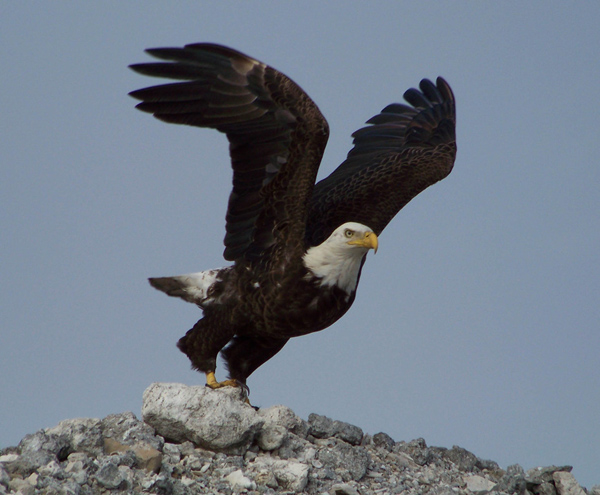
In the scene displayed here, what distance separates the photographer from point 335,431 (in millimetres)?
9250

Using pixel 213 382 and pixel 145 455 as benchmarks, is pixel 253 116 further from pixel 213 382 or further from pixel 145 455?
pixel 145 455

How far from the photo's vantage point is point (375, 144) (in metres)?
12.0

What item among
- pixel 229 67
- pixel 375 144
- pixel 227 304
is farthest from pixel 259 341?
pixel 375 144

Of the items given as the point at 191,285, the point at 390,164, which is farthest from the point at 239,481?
the point at 390,164

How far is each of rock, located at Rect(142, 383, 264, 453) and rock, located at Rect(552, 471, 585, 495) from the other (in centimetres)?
317

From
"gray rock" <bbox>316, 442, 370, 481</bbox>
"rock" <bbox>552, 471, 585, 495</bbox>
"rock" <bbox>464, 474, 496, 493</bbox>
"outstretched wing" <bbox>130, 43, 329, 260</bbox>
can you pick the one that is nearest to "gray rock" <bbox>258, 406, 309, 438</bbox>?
"gray rock" <bbox>316, 442, 370, 481</bbox>

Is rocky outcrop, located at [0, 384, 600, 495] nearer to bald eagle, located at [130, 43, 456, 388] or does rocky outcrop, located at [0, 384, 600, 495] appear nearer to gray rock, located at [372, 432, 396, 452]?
gray rock, located at [372, 432, 396, 452]

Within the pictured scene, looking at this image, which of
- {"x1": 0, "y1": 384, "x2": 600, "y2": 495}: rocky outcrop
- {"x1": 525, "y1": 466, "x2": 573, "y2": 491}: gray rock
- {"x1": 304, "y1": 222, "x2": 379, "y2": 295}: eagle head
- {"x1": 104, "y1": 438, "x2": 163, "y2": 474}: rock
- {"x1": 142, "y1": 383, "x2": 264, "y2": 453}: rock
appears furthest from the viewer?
{"x1": 525, "y1": 466, "x2": 573, "y2": 491}: gray rock

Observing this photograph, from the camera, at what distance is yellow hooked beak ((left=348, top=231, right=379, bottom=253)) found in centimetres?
851

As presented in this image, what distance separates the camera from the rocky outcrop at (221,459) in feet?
24.6

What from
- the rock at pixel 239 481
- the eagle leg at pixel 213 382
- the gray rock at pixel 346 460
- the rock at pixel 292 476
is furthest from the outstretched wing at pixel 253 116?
the rock at pixel 239 481

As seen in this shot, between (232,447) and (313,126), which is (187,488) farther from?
(313,126)

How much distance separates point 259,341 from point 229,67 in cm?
285

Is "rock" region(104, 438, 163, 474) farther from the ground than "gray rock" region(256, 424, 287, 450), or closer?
closer
